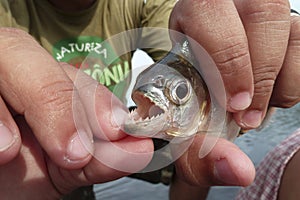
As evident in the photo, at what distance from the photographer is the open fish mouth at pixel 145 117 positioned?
0.85 meters

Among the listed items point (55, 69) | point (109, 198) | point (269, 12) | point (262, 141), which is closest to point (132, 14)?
point (269, 12)

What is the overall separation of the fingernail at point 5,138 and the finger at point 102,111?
18cm

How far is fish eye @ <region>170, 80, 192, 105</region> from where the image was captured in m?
0.97

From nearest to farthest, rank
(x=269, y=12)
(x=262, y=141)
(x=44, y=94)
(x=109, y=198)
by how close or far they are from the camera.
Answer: (x=44, y=94)
(x=269, y=12)
(x=109, y=198)
(x=262, y=141)

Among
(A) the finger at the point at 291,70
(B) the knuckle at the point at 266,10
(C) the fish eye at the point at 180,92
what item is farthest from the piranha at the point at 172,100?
(A) the finger at the point at 291,70

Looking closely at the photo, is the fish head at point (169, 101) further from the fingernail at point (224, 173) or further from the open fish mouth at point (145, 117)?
the fingernail at point (224, 173)

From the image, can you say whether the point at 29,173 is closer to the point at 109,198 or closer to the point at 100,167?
the point at 100,167

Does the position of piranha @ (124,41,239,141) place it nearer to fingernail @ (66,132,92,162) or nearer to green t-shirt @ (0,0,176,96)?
fingernail @ (66,132,92,162)

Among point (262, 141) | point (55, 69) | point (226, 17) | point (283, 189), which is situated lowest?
A: point (262, 141)

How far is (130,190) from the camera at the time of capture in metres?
3.13

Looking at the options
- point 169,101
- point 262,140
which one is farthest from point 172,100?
point 262,140

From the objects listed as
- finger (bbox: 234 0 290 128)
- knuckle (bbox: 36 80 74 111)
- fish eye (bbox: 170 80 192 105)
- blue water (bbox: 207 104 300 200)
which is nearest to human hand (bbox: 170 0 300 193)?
finger (bbox: 234 0 290 128)

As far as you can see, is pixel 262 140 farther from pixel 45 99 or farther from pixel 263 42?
pixel 45 99

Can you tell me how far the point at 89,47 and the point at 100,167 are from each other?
1291mm
